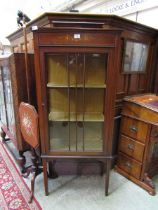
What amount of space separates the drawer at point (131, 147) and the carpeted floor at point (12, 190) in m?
1.18

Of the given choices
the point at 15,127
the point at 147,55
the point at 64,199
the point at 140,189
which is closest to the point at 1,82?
the point at 15,127

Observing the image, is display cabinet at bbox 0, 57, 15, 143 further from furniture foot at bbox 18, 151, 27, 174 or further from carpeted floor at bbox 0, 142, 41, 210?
carpeted floor at bbox 0, 142, 41, 210

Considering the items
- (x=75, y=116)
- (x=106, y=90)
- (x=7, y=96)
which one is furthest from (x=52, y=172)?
(x=106, y=90)

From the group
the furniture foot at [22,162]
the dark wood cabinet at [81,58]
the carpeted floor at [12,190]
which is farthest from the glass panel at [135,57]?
the carpeted floor at [12,190]

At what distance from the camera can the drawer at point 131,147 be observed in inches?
70.9

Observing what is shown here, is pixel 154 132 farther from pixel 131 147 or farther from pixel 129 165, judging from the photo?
pixel 129 165

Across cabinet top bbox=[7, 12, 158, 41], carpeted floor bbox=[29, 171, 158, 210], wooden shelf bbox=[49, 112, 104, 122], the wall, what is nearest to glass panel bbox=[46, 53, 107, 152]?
wooden shelf bbox=[49, 112, 104, 122]

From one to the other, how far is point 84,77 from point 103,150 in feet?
2.48

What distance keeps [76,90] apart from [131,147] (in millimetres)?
1029

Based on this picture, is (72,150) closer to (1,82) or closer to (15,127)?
(15,127)

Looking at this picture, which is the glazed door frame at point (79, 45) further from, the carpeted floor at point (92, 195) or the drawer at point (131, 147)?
the carpeted floor at point (92, 195)

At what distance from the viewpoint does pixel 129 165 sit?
6.43ft

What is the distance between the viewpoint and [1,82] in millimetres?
2148

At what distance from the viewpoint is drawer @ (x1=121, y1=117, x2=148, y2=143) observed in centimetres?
173
